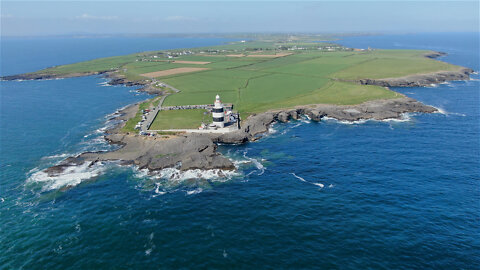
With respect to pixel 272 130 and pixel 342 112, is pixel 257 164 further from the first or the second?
pixel 342 112

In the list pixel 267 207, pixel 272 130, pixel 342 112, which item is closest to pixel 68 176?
pixel 267 207

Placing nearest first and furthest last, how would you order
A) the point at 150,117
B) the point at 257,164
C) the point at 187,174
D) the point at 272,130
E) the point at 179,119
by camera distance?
1. the point at 187,174
2. the point at 257,164
3. the point at 272,130
4. the point at 179,119
5. the point at 150,117

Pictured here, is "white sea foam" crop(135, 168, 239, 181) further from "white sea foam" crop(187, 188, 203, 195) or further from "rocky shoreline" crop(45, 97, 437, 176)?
"white sea foam" crop(187, 188, 203, 195)

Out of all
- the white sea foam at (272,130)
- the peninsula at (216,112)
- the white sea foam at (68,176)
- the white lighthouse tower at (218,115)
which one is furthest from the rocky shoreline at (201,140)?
the white lighthouse tower at (218,115)

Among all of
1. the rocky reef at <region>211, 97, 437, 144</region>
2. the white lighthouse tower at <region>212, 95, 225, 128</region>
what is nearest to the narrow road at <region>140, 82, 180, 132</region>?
the white lighthouse tower at <region>212, 95, 225, 128</region>

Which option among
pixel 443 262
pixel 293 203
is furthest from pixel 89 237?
pixel 443 262
